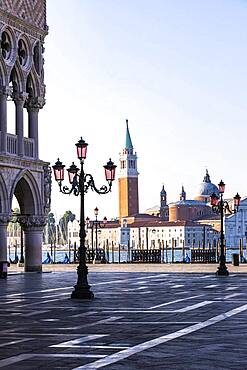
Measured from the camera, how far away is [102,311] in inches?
742

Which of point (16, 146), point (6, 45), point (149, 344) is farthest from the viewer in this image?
point (16, 146)

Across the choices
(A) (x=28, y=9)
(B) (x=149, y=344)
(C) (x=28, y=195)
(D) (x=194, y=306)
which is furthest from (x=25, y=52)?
(B) (x=149, y=344)

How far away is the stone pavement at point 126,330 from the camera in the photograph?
11297 mm

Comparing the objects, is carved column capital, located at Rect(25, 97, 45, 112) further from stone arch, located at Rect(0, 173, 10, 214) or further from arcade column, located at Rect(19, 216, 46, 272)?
arcade column, located at Rect(19, 216, 46, 272)

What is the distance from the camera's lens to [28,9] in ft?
133

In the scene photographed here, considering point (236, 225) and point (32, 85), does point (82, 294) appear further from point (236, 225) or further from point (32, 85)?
point (236, 225)

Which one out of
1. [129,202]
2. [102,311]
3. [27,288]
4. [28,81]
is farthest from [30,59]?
[129,202]

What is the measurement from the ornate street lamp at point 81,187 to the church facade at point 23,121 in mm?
11699

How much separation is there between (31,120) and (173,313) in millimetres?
23930

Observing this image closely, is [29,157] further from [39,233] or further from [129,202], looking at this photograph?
[129,202]

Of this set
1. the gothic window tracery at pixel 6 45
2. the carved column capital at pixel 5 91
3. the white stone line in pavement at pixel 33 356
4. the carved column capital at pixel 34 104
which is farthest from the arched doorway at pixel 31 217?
the white stone line in pavement at pixel 33 356

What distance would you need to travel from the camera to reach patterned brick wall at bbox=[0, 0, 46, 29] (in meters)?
38.6

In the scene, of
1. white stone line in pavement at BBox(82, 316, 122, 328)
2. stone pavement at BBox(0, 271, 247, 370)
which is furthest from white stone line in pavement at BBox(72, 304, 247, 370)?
white stone line in pavement at BBox(82, 316, 122, 328)

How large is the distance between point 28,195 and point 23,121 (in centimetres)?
336
